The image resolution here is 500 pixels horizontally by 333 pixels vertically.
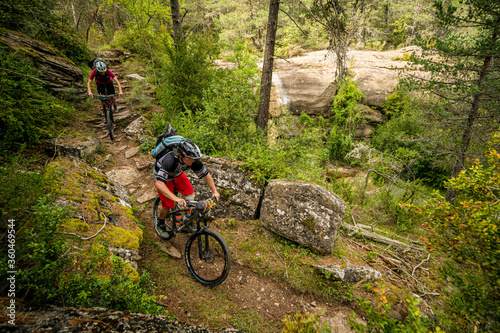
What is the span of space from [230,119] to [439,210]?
5.58 metres

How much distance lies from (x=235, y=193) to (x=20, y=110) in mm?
A: 5596

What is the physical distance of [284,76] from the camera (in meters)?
14.7

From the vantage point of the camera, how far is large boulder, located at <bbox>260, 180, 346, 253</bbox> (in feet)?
15.2

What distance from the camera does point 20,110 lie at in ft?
15.9

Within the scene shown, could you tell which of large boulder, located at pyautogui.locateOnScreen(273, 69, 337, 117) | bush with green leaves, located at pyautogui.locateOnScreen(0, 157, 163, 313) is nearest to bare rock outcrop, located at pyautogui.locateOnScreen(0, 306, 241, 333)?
bush with green leaves, located at pyautogui.locateOnScreen(0, 157, 163, 313)

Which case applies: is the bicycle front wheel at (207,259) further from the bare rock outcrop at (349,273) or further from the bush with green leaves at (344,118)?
the bush with green leaves at (344,118)

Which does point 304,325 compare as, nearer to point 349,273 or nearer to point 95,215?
point 349,273

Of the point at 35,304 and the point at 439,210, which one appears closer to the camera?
the point at 35,304

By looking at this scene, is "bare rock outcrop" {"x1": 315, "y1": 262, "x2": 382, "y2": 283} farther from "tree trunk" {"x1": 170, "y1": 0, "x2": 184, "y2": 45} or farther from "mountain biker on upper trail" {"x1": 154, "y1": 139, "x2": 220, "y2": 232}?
"tree trunk" {"x1": 170, "y1": 0, "x2": 184, "y2": 45}

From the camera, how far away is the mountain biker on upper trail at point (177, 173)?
3395mm

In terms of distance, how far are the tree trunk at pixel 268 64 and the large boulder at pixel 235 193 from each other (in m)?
2.29

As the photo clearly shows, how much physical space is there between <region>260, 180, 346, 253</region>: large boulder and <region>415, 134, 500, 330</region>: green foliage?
5.98 feet

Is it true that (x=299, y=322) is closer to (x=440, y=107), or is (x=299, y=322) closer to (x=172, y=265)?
(x=172, y=265)

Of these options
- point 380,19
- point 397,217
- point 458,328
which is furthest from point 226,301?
point 380,19
